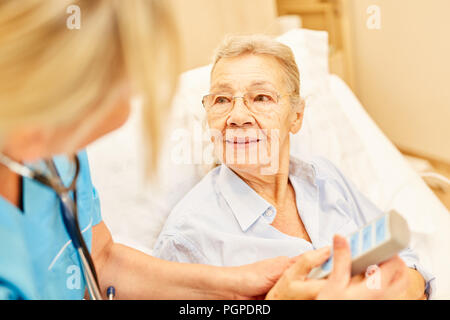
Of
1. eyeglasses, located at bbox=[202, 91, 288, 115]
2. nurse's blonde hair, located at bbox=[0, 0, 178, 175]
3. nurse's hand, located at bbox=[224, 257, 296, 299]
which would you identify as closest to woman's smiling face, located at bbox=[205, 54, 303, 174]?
eyeglasses, located at bbox=[202, 91, 288, 115]

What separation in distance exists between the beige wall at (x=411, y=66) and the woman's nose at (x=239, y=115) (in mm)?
368

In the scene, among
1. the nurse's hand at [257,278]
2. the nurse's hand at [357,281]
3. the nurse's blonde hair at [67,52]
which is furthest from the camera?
the nurse's hand at [257,278]

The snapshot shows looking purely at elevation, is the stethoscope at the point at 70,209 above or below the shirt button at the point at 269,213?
above

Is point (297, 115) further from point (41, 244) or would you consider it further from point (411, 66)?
point (41, 244)

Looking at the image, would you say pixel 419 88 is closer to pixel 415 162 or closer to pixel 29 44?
pixel 415 162

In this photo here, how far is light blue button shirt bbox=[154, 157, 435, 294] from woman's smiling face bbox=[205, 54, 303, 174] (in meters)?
0.07

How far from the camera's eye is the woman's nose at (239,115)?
0.72 meters

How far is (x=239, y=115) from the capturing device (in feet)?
2.37

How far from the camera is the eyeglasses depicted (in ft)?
2.41

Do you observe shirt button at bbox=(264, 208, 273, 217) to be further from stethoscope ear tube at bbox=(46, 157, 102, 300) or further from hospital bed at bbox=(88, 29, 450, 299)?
stethoscope ear tube at bbox=(46, 157, 102, 300)

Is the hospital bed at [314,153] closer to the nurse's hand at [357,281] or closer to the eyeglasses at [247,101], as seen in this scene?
the eyeglasses at [247,101]

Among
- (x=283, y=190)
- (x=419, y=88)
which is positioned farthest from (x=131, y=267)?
(x=419, y=88)

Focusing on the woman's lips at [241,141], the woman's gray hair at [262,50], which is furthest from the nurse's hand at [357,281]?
the woman's gray hair at [262,50]
